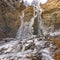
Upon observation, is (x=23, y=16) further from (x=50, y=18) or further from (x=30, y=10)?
(x=50, y=18)

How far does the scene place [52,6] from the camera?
11.3 m

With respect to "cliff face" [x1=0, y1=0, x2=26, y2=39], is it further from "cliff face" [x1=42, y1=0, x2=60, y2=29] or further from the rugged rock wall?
"cliff face" [x1=42, y1=0, x2=60, y2=29]

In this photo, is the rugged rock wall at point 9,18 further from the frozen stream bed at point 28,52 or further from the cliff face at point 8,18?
the frozen stream bed at point 28,52

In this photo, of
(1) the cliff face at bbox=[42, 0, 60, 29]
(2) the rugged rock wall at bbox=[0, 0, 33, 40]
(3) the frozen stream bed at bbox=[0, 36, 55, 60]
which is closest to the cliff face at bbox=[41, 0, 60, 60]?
(1) the cliff face at bbox=[42, 0, 60, 29]

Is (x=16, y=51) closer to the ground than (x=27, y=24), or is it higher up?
closer to the ground

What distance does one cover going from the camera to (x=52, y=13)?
11070 mm

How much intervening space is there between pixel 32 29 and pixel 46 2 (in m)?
2.41

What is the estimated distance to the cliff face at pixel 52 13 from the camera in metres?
10.9

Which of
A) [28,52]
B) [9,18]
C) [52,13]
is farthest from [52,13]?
[28,52]

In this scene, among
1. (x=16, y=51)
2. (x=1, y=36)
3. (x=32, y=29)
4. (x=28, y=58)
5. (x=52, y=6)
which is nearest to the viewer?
(x=28, y=58)

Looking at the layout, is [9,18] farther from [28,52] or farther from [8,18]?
[28,52]

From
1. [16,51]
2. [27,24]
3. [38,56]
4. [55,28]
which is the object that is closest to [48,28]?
[55,28]

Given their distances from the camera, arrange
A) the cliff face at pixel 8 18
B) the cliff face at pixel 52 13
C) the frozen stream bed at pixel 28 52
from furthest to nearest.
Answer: the cliff face at pixel 52 13 → the cliff face at pixel 8 18 → the frozen stream bed at pixel 28 52

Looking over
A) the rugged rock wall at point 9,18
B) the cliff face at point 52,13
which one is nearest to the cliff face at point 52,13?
the cliff face at point 52,13
